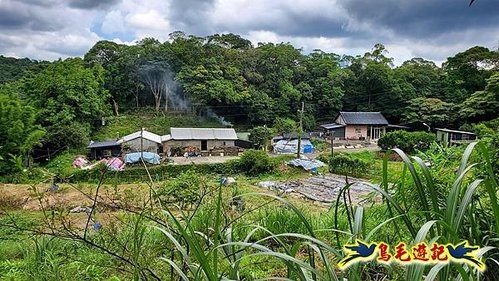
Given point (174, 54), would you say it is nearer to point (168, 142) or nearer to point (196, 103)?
point (196, 103)

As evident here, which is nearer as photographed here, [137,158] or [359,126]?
[137,158]

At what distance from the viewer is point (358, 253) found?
2.23 ft

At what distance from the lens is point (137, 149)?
20.4 m

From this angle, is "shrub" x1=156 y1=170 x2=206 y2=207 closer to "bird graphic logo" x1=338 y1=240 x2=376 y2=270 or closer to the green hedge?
"bird graphic logo" x1=338 y1=240 x2=376 y2=270

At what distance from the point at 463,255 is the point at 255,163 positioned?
16.0 metres

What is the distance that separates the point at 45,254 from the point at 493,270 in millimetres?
1789

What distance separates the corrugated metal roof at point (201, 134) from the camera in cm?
2145

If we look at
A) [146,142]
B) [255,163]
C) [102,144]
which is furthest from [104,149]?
[255,163]

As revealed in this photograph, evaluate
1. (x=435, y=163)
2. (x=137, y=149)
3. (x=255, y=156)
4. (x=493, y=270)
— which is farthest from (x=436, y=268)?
(x=137, y=149)

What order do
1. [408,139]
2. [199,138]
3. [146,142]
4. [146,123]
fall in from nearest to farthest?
1. [408,139]
2. [146,142]
3. [199,138]
4. [146,123]

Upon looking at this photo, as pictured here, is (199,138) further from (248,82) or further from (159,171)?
(248,82)

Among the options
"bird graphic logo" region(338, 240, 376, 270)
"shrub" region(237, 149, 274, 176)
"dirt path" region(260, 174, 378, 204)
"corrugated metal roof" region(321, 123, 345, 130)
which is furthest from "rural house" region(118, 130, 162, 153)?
"bird graphic logo" region(338, 240, 376, 270)

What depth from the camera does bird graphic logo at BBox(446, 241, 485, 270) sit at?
65 cm

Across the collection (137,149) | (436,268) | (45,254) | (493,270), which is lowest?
(137,149)
